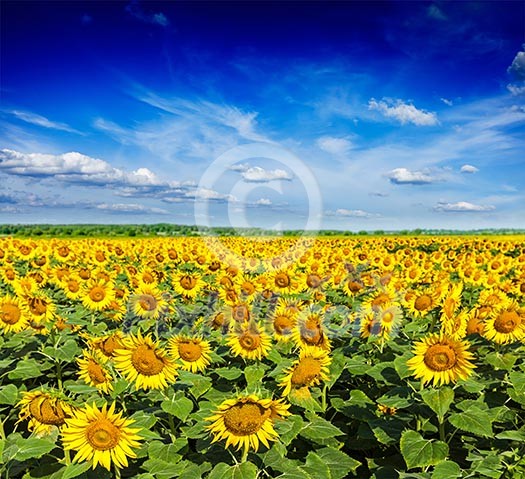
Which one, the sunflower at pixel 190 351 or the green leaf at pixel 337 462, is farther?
the sunflower at pixel 190 351

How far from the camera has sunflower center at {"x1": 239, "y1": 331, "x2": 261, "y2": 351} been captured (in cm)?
473

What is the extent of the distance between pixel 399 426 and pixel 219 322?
7.54 feet

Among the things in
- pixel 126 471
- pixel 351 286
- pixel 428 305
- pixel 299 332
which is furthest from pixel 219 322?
pixel 351 286

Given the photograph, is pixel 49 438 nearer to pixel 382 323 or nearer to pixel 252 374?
pixel 252 374

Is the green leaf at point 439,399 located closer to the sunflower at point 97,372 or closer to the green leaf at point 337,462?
the green leaf at point 337,462

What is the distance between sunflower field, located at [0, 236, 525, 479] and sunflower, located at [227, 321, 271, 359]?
1 cm

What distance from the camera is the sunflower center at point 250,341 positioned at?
15.5ft

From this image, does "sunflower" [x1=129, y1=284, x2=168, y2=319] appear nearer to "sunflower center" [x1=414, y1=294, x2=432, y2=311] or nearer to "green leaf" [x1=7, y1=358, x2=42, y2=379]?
"green leaf" [x1=7, y1=358, x2=42, y2=379]

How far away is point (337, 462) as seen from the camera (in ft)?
12.1

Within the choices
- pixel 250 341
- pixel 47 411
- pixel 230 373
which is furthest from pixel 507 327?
pixel 47 411

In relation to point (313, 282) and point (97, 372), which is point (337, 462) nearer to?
point (97, 372)

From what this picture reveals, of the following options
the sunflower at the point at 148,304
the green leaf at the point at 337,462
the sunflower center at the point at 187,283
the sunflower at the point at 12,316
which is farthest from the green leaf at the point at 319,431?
the sunflower center at the point at 187,283

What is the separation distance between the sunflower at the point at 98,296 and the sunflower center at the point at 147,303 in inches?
35.0

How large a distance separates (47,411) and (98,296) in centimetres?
424
